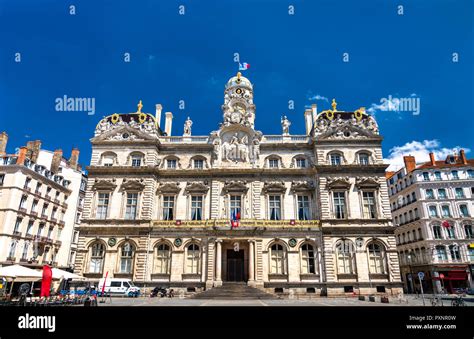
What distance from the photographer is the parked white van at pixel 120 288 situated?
3017cm

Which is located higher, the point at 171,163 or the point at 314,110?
the point at 314,110

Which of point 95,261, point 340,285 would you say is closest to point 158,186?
point 95,261

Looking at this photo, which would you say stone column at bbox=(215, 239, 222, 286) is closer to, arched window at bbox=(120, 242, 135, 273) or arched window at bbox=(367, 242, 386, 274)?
arched window at bbox=(120, 242, 135, 273)

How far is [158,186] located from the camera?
36.5 meters

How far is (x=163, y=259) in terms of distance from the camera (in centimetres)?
3397

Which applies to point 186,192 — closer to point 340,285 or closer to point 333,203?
point 333,203

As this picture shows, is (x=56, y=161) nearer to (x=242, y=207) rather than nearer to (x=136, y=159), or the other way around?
(x=136, y=159)

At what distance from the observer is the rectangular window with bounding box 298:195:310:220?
1393 inches

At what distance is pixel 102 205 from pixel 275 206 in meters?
19.7

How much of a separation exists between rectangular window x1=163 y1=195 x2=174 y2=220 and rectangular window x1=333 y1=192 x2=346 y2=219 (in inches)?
728

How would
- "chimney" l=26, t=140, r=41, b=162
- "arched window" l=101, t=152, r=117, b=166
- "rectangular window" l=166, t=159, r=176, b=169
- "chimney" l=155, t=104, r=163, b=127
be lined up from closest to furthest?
1. "arched window" l=101, t=152, r=117, b=166
2. "rectangular window" l=166, t=159, r=176, b=169
3. "chimney" l=155, t=104, r=163, b=127
4. "chimney" l=26, t=140, r=41, b=162

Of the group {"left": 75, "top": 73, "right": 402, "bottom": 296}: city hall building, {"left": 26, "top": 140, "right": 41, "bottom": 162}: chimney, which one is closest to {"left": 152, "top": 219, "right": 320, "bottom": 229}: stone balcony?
{"left": 75, "top": 73, "right": 402, "bottom": 296}: city hall building

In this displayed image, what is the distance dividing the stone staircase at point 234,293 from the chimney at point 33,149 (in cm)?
3539

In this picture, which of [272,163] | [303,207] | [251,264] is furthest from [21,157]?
[303,207]
